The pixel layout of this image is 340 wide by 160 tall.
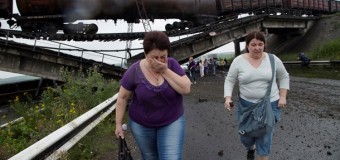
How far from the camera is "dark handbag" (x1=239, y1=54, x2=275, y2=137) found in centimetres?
396

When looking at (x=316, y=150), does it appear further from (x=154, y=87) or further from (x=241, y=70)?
(x=154, y=87)

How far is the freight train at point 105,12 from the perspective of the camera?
2255cm

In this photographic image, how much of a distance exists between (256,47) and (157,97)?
5.33 ft

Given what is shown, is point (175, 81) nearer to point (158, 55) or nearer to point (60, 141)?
point (158, 55)

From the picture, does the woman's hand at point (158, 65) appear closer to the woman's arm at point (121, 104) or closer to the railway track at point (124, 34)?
the woman's arm at point (121, 104)

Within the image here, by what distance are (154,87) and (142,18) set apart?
78.8ft

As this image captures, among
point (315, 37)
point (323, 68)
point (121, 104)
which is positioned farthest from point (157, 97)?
point (315, 37)

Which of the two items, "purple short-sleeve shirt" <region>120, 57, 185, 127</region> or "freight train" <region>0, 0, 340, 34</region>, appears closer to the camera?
"purple short-sleeve shirt" <region>120, 57, 185, 127</region>

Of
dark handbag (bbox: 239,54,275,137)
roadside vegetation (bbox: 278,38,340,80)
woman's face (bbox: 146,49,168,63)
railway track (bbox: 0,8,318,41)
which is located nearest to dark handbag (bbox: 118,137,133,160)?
woman's face (bbox: 146,49,168,63)

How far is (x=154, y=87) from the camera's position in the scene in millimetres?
3076

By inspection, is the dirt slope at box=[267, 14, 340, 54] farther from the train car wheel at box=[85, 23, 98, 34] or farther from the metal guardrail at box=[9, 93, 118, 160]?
the metal guardrail at box=[9, 93, 118, 160]

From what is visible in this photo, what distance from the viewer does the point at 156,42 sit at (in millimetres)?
3045

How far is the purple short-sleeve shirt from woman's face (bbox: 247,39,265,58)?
1.30m

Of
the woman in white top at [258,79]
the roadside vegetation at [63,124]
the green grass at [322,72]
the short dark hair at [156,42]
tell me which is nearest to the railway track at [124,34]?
the green grass at [322,72]
